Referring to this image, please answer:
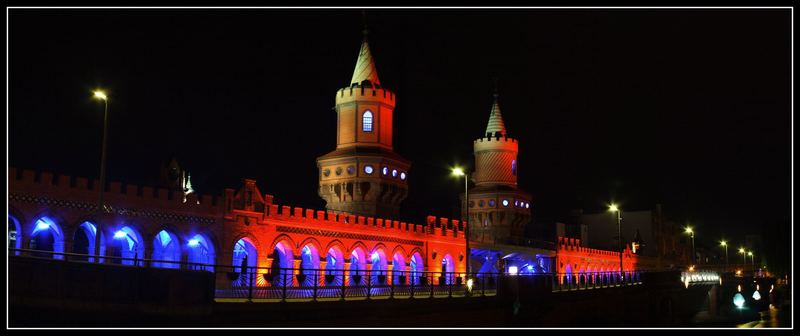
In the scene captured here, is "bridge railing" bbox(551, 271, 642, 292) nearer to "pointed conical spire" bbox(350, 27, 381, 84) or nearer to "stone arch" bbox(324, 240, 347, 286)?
"stone arch" bbox(324, 240, 347, 286)

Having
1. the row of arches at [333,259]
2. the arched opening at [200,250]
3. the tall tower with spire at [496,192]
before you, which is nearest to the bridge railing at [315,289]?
the row of arches at [333,259]

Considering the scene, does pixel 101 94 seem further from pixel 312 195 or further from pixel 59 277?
pixel 312 195

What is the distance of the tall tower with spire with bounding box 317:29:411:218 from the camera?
168 ft

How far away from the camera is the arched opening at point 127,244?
33812 millimetres

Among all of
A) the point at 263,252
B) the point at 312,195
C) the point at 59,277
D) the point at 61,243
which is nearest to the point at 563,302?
the point at 263,252

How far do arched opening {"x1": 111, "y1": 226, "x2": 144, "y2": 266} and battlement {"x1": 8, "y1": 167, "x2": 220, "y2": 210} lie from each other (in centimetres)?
138

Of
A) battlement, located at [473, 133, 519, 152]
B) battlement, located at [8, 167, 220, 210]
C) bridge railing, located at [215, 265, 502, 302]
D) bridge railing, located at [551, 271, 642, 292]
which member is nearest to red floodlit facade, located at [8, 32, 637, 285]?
battlement, located at [8, 167, 220, 210]

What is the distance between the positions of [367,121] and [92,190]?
2277cm

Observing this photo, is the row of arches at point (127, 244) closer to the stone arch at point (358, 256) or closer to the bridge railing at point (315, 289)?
the bridge railing at point (315, 289)

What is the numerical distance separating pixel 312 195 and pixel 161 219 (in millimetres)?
35254

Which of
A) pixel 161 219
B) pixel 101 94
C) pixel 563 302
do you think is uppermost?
pixel 101 94

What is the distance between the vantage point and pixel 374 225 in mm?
47125

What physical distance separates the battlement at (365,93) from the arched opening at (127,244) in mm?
19379

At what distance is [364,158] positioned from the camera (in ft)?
167
